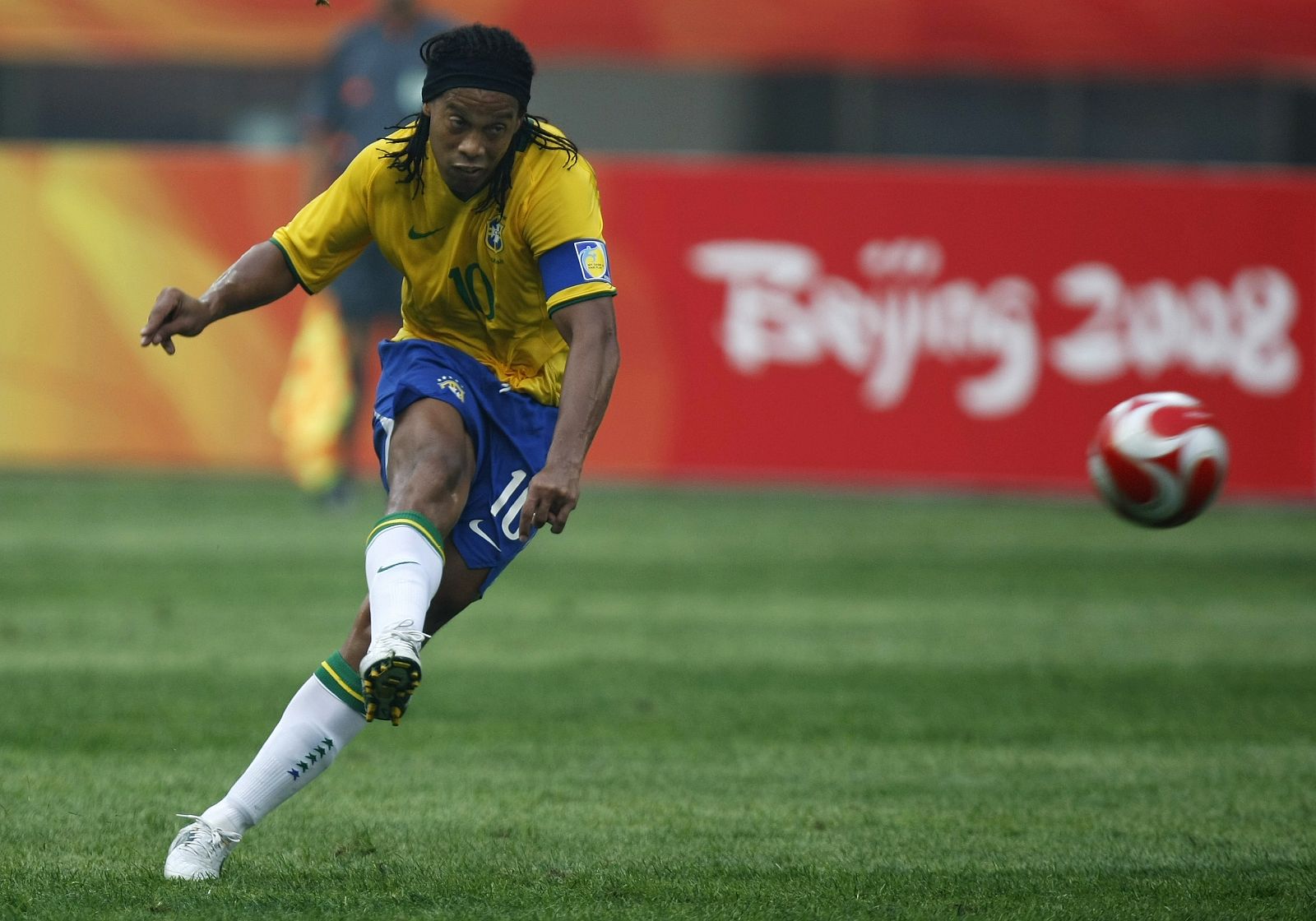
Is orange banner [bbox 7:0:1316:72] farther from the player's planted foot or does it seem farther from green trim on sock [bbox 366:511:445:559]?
the player's planted foot

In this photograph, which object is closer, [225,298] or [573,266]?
[573,266]

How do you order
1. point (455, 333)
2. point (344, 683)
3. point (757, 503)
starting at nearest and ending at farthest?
point (344, 683) → point (455, 333) → point (757, 503)

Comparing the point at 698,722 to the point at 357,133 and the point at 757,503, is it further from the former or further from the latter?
the point at 757,503

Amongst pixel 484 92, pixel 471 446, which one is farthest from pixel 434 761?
pixel 484 92

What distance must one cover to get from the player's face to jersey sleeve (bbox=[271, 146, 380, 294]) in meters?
0.29

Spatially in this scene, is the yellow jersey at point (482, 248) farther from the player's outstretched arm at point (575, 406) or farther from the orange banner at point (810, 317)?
the orange banner at point (810, 317)

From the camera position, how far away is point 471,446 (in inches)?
197

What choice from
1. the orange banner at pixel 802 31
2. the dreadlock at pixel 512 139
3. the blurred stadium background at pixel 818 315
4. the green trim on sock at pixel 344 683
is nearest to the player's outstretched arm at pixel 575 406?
the dreadlock at pixel 512 139

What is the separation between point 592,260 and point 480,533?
736 mm

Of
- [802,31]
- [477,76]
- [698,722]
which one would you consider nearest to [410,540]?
[477,76]

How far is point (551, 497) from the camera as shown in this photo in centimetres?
464

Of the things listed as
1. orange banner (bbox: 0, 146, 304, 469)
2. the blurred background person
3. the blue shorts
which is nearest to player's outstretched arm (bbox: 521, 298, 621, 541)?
the blue shorts

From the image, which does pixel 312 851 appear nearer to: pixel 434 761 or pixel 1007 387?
pixel 434 761

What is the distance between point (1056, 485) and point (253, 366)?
18.0ft
